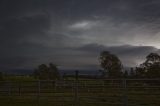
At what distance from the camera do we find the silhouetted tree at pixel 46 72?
161ft

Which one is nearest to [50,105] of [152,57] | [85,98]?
[85,98]

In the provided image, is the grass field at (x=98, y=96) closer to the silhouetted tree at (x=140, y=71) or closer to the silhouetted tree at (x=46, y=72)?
the silhouetted tree at (x=140, y=71)

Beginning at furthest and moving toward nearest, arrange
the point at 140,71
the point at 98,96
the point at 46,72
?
1. the point at 46,72
2. the point at 140,71
3. the point at 98,96

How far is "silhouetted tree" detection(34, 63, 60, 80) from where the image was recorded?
49.0 meters

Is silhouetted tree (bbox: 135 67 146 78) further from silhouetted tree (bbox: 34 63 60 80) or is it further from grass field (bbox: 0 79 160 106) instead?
silhouetted tree (bbox: 34 63 60 80)

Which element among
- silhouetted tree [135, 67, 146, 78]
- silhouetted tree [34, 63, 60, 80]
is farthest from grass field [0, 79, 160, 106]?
silhouetted tree [34, 63, 60, 80]

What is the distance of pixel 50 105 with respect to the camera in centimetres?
2058

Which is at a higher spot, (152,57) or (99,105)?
(152,57)

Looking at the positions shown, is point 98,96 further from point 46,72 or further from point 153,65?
point 46,72

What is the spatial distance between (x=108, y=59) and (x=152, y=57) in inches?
396

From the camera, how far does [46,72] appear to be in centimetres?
4984

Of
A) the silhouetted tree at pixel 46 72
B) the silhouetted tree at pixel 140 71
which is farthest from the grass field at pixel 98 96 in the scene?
the silhouetted tree at pixel 46 72

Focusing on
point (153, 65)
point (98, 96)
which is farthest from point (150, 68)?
point (98, 96)

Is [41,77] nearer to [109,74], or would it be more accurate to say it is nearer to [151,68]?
[109,74]
